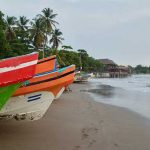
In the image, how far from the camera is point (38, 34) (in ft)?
150

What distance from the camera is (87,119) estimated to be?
10930mm

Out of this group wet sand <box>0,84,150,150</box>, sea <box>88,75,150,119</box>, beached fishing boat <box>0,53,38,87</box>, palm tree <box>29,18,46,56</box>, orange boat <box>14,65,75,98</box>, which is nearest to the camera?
beached fishing boat <box>0,53,38,87</box>

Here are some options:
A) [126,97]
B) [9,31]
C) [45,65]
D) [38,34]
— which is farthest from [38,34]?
[45,65]

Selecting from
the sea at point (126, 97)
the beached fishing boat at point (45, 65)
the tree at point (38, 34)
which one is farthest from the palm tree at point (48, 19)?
the beached fishing boat at point (45, 65)

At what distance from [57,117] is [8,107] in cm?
321

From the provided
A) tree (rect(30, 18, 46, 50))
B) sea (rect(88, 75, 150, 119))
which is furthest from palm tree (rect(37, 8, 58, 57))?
sea (rect(88, 75, 150, 119))

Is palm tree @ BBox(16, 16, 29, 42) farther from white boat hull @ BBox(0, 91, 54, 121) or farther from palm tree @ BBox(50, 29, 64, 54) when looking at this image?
white boat hull @ BBox(0, 91, 54, 121)

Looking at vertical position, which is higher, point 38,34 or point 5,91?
point 38,34

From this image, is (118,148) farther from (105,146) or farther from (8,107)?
(8,107)

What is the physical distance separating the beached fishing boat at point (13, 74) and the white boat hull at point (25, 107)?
1.08 m

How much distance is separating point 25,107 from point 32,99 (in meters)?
0.34

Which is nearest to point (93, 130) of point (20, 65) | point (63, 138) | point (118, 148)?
point (63, 138)

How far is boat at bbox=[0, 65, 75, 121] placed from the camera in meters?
8.27

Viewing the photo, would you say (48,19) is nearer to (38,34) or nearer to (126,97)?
(38,34)
